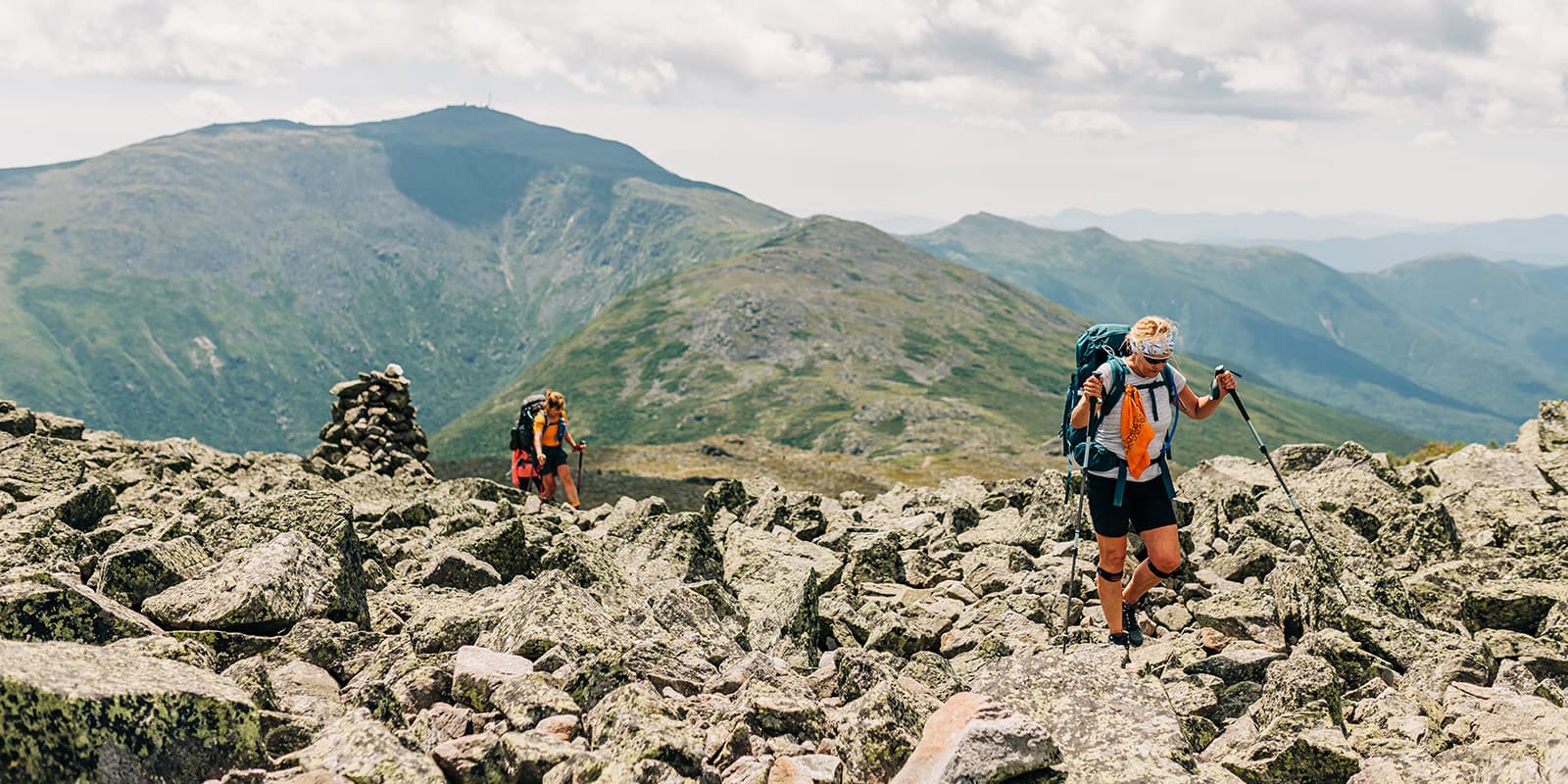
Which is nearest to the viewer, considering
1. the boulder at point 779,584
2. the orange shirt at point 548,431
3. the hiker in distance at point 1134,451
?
the hiker in distance at point 1134,451

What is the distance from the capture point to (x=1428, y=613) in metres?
14.4

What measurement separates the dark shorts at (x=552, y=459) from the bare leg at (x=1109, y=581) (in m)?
19.1

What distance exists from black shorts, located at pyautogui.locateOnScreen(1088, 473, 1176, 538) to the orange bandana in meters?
0.40

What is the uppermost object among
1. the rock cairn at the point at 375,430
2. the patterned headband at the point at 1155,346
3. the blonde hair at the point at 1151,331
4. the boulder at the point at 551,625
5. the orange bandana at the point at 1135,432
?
the blonde hair at the point at 1151,331

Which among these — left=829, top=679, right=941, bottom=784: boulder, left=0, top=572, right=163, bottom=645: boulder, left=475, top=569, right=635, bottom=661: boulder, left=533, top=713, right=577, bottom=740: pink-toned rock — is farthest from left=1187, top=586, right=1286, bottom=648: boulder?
left=0, top=572, right=163, bottom=645: boulder

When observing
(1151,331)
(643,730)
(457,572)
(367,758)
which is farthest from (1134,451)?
(457,572)

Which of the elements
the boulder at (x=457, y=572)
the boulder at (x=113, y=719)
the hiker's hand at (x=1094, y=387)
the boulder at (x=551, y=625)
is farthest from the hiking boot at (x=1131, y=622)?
the boulder at (x=113, y=719)

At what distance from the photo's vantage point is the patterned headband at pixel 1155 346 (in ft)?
41.0

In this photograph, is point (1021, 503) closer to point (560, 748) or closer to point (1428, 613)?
point (1428, 613)

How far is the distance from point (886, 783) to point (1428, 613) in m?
10.4

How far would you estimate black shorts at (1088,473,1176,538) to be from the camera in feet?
41.5

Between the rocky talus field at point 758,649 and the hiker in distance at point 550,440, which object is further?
the hiker in distance at point 550,440

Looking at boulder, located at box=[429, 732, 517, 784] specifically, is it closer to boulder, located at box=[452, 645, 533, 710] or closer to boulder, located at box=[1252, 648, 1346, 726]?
boulder, located at box=[452, 645, 533, 710]

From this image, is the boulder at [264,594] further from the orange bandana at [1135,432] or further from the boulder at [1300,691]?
the boulder at [1300,691]
